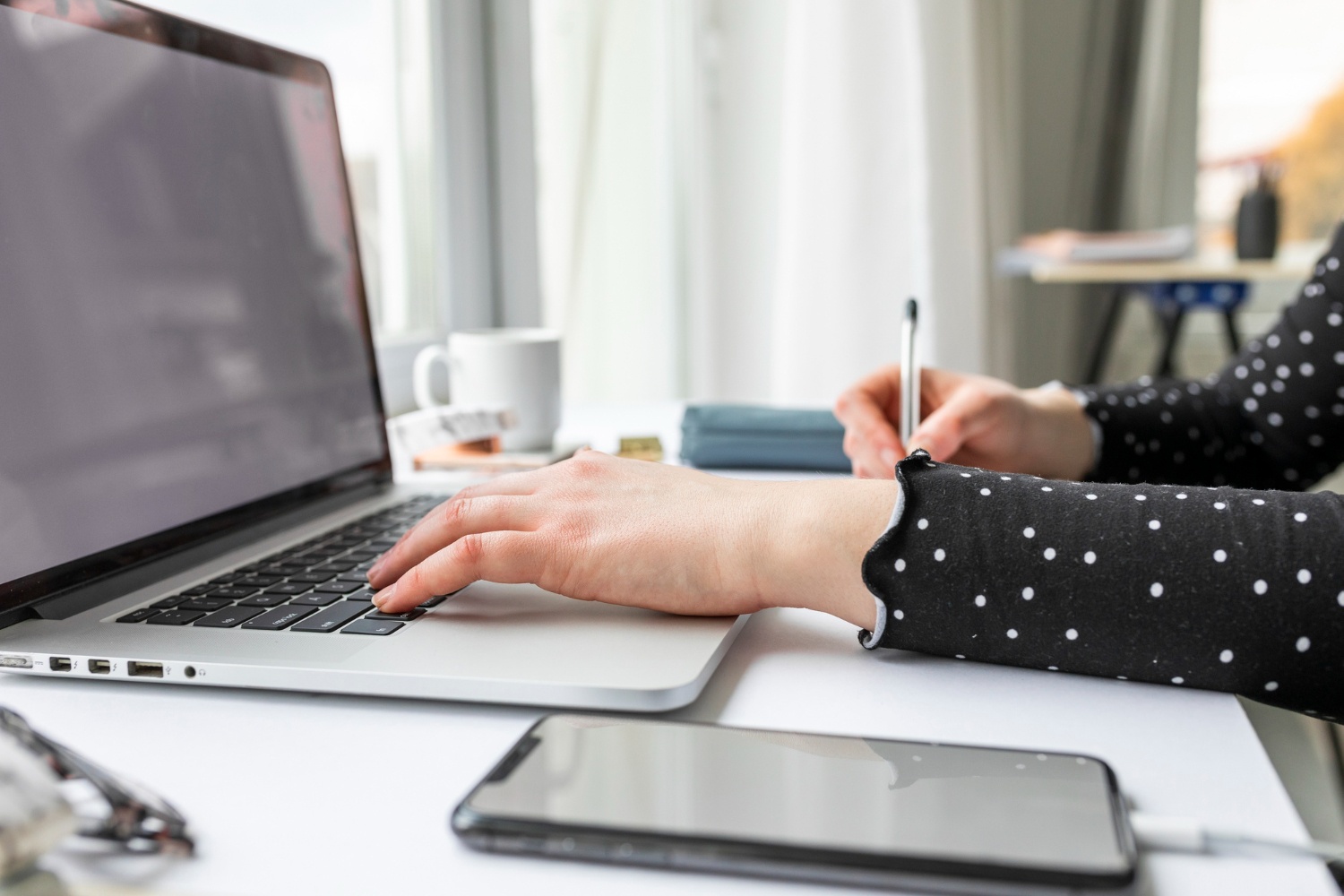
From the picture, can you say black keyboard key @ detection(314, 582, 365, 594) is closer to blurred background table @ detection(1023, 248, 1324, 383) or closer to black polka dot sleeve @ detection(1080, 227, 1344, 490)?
black polka dot sleeve @ detection(1080, 227, 1344, 490)

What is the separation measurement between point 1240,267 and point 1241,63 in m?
0.93

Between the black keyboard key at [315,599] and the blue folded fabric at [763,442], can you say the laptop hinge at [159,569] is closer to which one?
the black keyboard key at [315,599]

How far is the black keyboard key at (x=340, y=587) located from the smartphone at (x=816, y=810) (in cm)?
20

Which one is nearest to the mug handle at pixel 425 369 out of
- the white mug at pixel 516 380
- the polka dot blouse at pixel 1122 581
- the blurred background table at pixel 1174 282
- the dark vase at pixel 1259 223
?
the white mug at pixel 516 380

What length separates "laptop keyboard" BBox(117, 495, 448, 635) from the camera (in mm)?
481

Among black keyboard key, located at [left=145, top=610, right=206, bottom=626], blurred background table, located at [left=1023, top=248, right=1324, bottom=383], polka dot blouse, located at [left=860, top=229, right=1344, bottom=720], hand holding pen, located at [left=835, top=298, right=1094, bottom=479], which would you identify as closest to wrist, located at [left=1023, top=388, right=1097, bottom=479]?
hand holding pen, located at [left=835, top=298, right=1094, bottom=479]

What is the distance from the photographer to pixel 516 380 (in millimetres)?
956

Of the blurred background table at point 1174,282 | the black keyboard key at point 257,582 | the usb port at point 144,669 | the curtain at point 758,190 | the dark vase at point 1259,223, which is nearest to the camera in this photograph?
the usb port at point 144,669

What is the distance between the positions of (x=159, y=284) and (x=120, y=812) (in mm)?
382

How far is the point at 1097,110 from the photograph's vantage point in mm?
2807

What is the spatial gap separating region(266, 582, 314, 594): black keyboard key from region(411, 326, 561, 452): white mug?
16.1 inches

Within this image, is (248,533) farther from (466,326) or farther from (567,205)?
(567,205)

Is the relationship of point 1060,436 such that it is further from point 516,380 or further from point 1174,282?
point 1174,282

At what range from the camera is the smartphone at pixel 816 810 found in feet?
0.93
